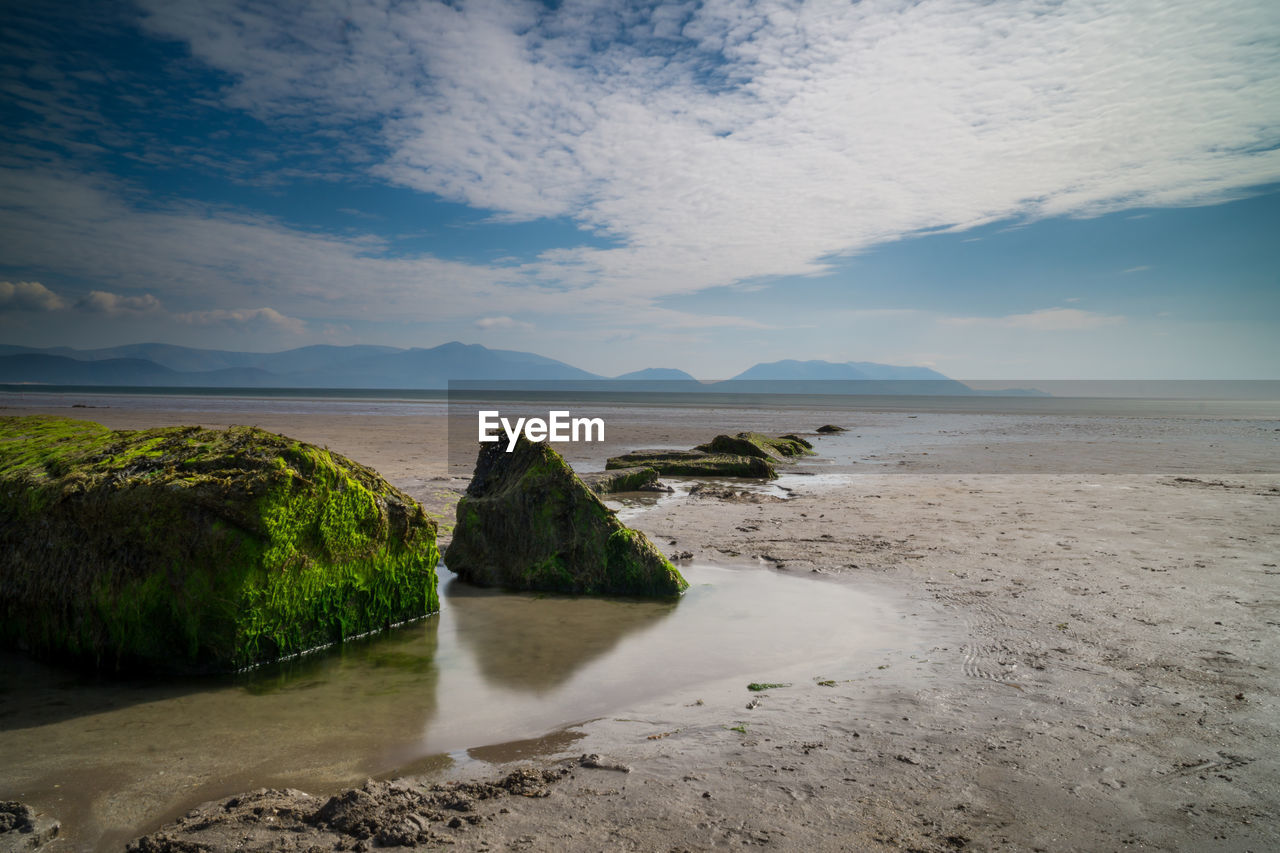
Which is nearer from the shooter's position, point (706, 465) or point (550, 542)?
point (550, 542)

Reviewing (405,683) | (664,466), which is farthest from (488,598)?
(664,466)

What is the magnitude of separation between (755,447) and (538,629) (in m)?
13.1

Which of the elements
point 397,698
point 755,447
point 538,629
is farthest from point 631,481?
point 397,698

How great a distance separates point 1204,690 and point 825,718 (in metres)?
2.56

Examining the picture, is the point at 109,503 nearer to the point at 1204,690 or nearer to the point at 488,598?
the point at 488,598

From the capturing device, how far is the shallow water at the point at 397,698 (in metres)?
3.38

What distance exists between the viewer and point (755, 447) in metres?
18.3

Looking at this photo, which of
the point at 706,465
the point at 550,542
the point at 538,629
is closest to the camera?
the point at 538,629

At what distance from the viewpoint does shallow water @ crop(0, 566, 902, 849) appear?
338 cm

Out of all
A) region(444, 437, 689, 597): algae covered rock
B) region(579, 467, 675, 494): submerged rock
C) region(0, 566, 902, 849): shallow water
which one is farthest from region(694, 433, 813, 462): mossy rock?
region(0, 566, 902, 849): shallow water

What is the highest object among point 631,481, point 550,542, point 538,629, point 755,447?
point 755,447

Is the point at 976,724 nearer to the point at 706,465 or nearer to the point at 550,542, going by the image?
the point at 550,542

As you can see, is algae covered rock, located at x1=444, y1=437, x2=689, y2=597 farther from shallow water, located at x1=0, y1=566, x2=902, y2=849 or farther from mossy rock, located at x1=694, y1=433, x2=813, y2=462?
mossy rock, located at x1=694, y1=433, x2=813, y2=462

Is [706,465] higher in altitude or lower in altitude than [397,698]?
higher
